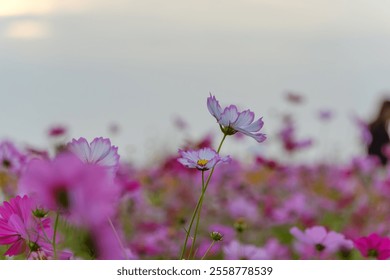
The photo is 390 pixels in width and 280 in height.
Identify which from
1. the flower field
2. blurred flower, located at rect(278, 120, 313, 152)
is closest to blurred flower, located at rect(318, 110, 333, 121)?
the flower field

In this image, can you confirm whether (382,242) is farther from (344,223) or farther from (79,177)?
(344,223)

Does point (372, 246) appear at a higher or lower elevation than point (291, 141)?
higher

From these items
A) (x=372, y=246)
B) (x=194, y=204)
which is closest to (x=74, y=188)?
(x=372, y=246)

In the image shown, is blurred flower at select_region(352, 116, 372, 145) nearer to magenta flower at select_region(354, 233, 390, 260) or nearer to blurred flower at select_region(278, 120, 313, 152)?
blurred flower at select_region(278, 120, 313, 152)

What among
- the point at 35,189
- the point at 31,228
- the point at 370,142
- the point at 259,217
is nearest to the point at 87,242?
the point at 35,189

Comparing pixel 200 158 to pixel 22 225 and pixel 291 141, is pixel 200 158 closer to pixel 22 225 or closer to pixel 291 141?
pixel 22 225

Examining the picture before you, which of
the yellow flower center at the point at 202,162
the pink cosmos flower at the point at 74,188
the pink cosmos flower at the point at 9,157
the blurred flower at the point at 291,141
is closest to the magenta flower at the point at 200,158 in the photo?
the yellow flower center at the point at 202,162
